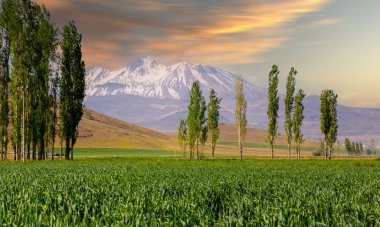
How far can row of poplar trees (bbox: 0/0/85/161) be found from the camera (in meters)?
68.3

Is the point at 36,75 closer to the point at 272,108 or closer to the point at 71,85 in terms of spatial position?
the point at 71,85

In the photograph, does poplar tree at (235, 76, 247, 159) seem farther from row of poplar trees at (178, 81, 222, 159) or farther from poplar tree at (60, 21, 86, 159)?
poplar tree at (60, 21, 86, 159)

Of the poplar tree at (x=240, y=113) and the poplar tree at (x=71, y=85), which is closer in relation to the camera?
the poplar tree at (x=71, y=85)

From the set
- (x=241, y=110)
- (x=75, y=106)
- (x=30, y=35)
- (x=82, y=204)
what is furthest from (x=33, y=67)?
(x=82, y=204)

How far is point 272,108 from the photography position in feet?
318

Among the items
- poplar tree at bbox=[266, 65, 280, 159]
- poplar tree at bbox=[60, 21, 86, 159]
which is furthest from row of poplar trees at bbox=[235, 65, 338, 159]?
poplar tree at bbox=[60, 21, 86, 159]

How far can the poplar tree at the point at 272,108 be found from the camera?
94412 mm

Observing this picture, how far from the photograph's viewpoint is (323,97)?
350ft

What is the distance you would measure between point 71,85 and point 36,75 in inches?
251

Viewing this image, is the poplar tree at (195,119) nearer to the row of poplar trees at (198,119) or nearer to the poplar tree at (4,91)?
the row of poplar trees at (198,119)

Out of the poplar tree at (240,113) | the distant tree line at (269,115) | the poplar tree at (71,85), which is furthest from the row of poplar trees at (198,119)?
the poplar tree at (71,85)

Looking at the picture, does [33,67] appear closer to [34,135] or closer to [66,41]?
[66,41]

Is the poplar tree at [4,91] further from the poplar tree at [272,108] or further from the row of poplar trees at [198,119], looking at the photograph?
the poplar tree at [272,108]

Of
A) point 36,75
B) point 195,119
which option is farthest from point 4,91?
point 195,119
